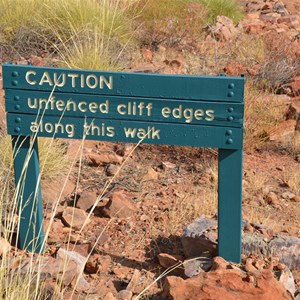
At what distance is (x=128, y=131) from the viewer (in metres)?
4.53

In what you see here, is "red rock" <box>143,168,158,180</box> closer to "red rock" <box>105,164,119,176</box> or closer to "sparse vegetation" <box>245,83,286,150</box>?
"red rock" <box>105,164,119,176</box>

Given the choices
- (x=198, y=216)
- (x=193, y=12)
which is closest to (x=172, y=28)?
(x=193, y=12)

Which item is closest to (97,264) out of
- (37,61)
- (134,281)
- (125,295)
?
(134,281)

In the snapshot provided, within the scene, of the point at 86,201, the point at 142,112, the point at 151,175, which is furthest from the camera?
the point at 151,175

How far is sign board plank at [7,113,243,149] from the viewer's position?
443 cm

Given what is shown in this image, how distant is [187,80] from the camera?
4383 millimetres

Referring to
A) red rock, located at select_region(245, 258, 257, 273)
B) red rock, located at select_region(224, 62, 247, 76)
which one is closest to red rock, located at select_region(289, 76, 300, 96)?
red rock, located at select_region(224, 62, 247, 76)

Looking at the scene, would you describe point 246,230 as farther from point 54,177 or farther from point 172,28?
point 172,28

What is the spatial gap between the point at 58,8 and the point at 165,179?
13.7 ft

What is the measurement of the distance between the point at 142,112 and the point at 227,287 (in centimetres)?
110

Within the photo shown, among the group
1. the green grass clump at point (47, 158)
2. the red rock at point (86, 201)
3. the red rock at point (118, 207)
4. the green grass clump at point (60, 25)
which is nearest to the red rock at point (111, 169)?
the green grass clump at point (47, 158)

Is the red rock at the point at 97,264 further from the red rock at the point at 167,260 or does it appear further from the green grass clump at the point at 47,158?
the green grass clump at the point at 47,158

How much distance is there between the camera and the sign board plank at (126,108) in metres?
4.39

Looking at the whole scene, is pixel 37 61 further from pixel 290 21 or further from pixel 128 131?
pixel 290 21
